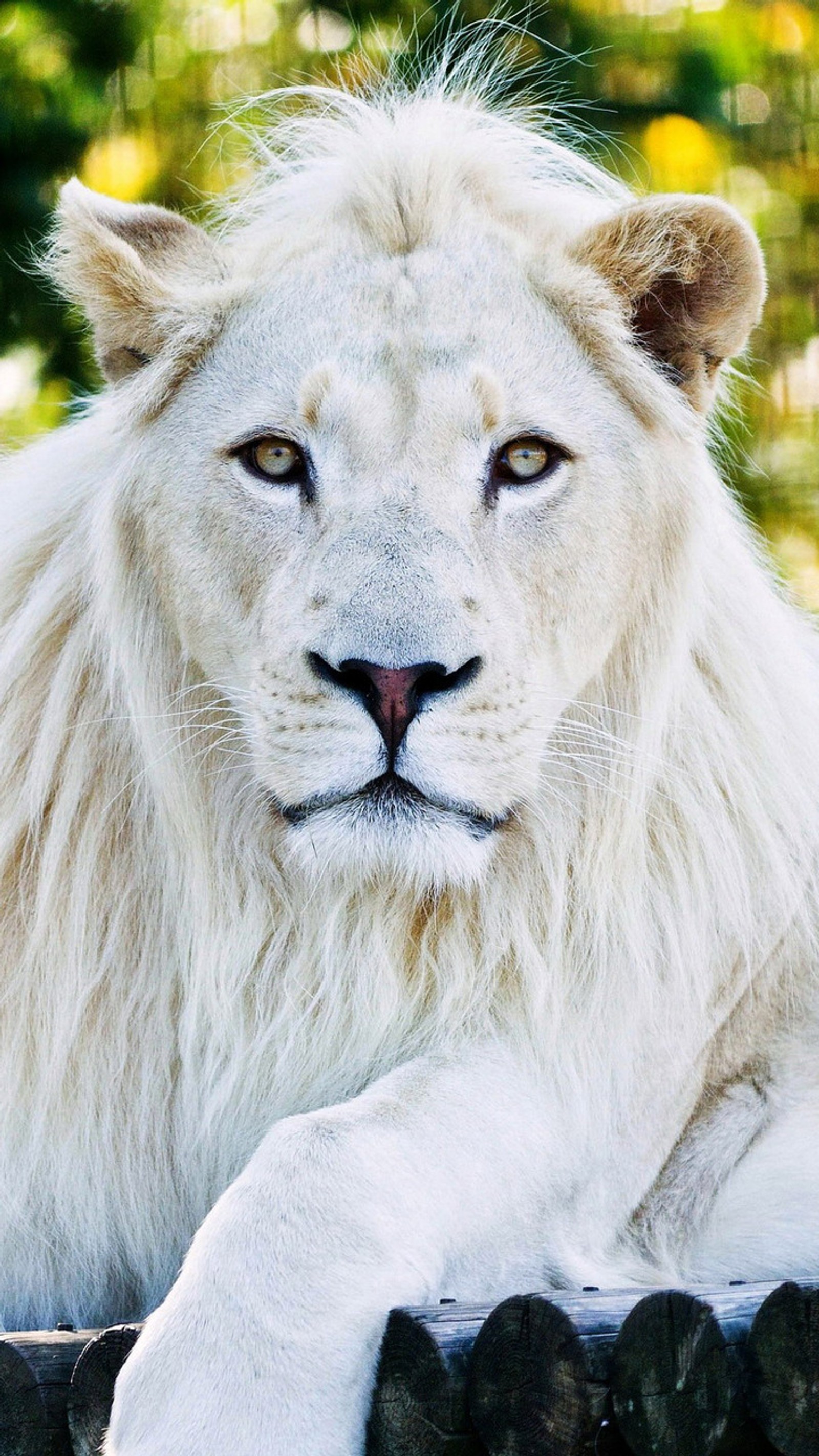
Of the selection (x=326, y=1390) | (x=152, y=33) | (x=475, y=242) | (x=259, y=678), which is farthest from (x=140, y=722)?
(x=152, y=33)

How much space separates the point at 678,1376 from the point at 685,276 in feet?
3.71

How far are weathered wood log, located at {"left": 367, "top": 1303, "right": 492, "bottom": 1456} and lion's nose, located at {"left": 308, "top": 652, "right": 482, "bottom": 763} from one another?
0.49 m

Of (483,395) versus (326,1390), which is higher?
(483,395)

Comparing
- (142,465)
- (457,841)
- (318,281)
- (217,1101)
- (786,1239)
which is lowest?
(786,1239)

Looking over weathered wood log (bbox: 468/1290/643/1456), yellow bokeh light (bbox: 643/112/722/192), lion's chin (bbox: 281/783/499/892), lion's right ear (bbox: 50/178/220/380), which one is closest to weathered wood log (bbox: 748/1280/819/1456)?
weathered wood log (bbox: 468/1290/643/1456)

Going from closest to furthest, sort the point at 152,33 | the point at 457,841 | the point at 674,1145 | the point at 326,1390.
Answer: the point at 326,1390 < the point at 457,841 < the point at 674,1145 < the point at 152,33

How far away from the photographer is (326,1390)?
5.37 ft

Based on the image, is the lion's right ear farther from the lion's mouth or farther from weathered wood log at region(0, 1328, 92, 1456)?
weathered wood log at region(0, 1328, 92, 1456)

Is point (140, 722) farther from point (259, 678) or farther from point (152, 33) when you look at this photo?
point (152, 33)

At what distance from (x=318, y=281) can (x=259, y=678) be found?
1.49 ft

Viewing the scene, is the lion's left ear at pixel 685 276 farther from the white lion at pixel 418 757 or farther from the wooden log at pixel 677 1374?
the wooden log at pixel 677 1374

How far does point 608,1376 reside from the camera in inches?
61.1

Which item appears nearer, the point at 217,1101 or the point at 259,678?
the point at 259,678

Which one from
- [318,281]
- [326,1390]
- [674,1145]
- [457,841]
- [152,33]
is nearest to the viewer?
[326,1390]
